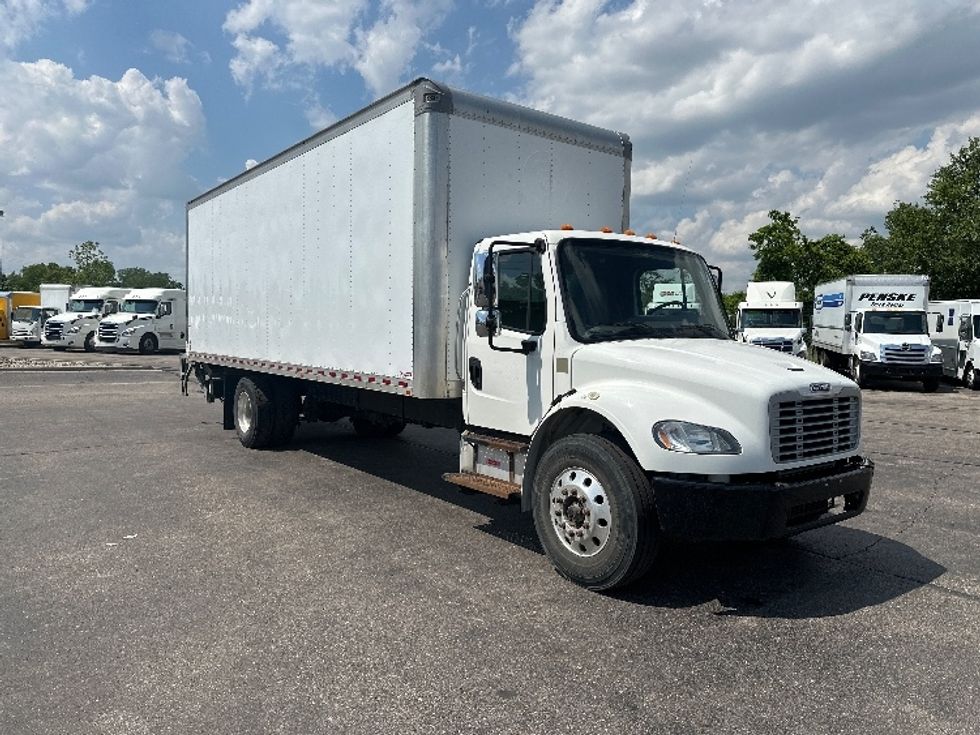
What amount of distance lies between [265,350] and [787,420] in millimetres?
6599

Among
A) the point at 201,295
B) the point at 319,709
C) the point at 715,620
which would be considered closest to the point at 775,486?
the point at 715,620

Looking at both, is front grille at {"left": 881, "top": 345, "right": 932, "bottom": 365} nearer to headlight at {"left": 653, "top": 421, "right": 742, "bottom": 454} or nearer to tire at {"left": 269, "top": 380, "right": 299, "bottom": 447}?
tire at {"left": 269, "top": 380, "right": 299, "bottom": 447}

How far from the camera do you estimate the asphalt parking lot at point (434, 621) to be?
337 cm

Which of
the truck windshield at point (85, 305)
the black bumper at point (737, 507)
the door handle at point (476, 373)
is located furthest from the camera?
the truck windshield at point (85, 305)

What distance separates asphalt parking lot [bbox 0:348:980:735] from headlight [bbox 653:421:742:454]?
1024 mm

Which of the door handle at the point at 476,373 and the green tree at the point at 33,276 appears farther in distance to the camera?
the green tree at the point at 33,276

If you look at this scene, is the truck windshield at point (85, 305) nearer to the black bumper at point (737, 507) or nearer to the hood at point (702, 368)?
the hood at point (702, 368)

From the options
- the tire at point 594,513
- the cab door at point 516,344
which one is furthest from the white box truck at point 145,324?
the tire at point 594,513

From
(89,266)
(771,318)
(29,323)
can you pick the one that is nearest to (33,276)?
(89,266)

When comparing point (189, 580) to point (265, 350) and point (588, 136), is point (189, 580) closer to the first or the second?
point (265, 350)

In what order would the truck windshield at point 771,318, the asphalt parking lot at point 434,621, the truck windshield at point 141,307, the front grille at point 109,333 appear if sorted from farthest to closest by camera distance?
the truck windshield at point 141,307
the front grille at point 109,333
the truck windshield at point 771,318
the asphalt parking lot at point 434,621

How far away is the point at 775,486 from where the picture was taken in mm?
4324

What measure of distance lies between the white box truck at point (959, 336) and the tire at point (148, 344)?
99.0ft

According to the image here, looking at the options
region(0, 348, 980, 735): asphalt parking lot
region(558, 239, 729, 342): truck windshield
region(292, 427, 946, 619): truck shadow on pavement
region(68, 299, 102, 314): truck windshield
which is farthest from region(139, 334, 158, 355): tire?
region(558, 239, 729, 342): truck windshield
